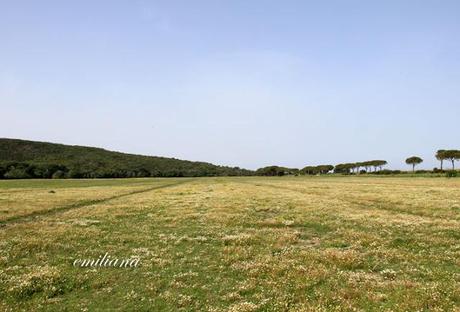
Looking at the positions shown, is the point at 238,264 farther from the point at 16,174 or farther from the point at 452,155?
Result: the point at 452,155

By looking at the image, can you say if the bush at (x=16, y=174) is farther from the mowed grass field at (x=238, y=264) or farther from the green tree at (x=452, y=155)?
the green tree at (x=452, y=155)

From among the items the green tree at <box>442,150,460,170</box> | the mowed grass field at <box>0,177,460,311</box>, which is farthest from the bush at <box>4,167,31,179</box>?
the green tree at <box>442,150,460,170</box>

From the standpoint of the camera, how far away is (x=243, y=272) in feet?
55.7

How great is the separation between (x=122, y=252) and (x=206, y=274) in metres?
6.44

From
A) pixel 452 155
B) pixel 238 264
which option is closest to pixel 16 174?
pixel 238 264

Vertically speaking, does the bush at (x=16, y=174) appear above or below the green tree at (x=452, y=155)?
below

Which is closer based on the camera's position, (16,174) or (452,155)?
(16,174)

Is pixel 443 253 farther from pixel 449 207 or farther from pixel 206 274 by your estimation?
pixel 449 207

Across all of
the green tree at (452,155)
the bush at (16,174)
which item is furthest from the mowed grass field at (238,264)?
the green tree at (452,155)

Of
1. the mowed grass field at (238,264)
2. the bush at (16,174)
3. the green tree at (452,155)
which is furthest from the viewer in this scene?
the green tree at (452,155)

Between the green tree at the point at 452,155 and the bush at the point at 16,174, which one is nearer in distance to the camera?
the bush at the point at 16,174

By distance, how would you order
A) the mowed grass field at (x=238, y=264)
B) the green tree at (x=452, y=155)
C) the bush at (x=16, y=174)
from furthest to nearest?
the green tree at (x=452, y=155) → the bush at (x=16, y=174) → the mowed grass field at (x=238, y=264)

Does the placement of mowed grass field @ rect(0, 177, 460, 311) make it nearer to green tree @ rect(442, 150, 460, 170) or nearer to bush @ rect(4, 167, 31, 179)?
bush @ rect(4, 167, 31, 179)

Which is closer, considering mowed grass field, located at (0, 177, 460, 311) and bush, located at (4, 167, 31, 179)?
mowed grass field, located at (0, 177, 460, 311)
